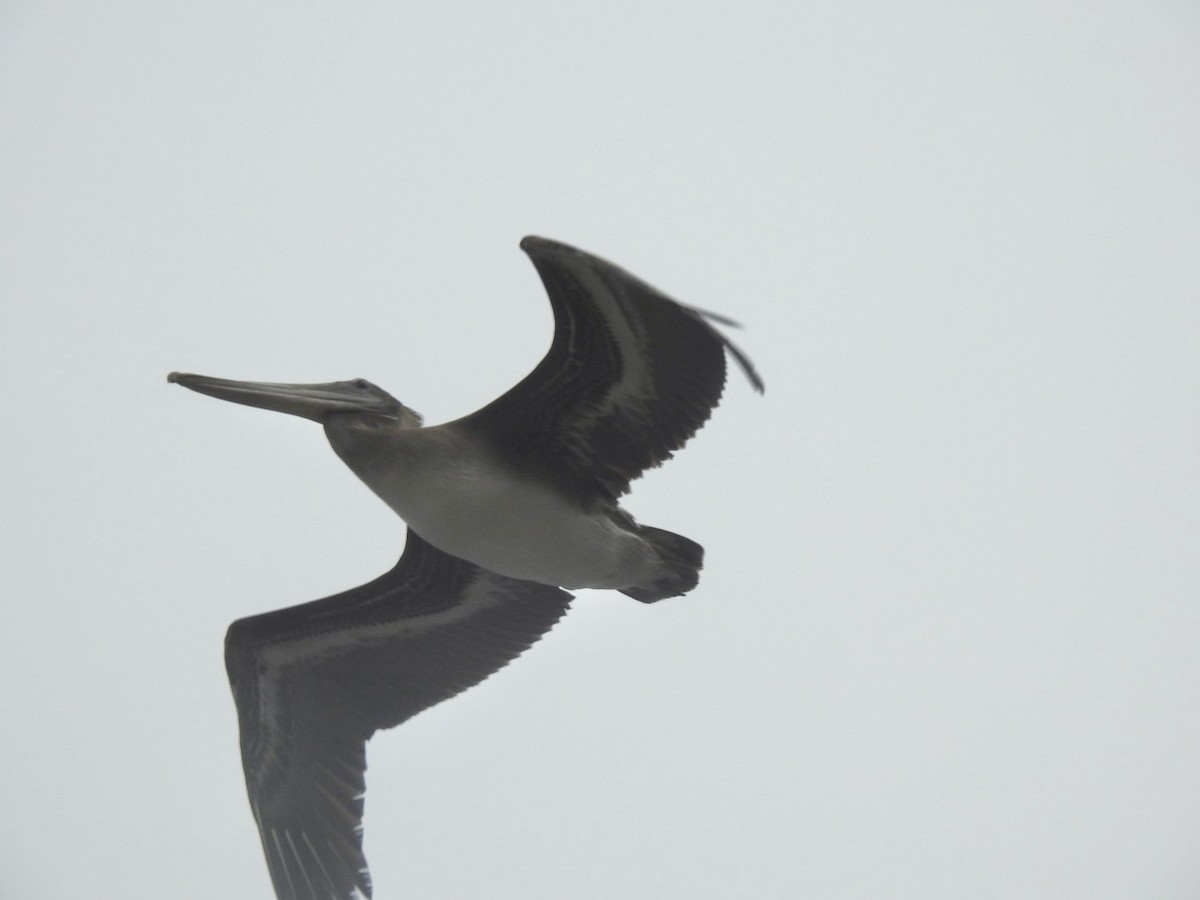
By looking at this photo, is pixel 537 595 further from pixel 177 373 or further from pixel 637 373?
pixel 177 373

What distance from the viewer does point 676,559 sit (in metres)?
7.82

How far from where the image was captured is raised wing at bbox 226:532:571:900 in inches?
341

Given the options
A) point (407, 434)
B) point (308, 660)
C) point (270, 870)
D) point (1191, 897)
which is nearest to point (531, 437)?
point (407, 434)

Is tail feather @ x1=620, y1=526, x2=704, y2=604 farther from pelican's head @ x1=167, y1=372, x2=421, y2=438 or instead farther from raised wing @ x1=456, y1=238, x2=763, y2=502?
pelican's head @ x1=167, y1=372, x2=421, y2=438

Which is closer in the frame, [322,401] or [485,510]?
[485,510]

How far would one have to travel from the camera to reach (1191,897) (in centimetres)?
2205

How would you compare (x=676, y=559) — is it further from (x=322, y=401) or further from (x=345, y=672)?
(x=345, y=672)

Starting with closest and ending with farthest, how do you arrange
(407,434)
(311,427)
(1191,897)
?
1. (407,434)
2. (311,427)
3. (1191,897)

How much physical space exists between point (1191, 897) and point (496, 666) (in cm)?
1754

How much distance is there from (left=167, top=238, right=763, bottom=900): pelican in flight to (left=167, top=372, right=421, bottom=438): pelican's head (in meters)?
0.01

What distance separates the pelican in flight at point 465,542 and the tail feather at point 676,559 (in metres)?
0.01

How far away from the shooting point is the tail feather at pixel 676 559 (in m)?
7.80

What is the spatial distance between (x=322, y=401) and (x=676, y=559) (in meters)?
2.19

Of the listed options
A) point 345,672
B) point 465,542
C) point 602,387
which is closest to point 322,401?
point 465,542
